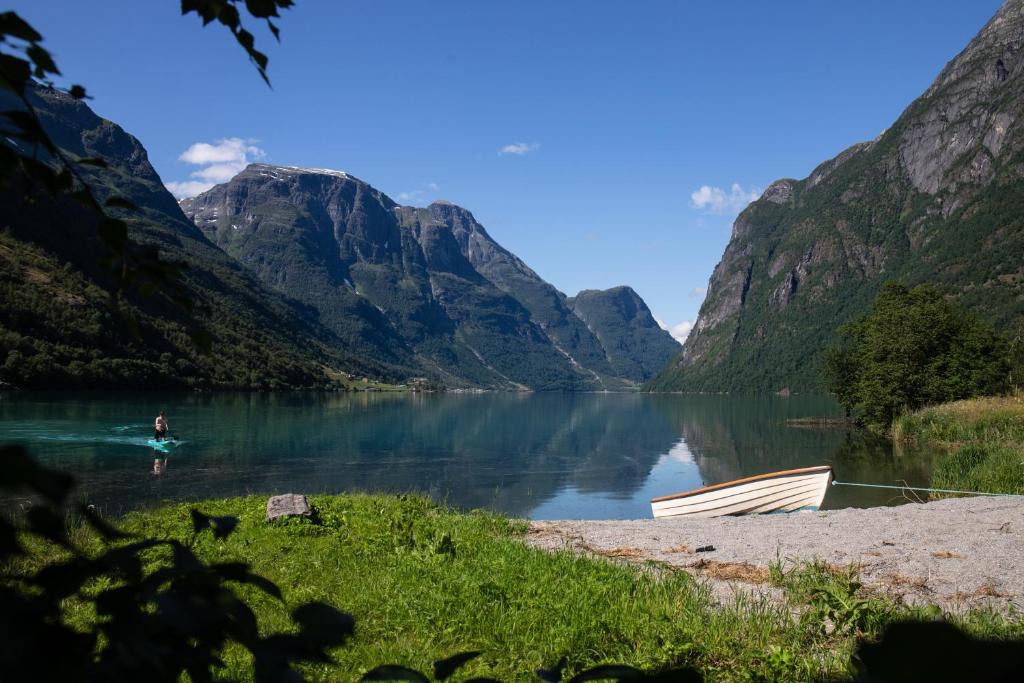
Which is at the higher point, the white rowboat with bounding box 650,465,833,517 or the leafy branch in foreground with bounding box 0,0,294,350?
the leafy branch in foreground with bounding box 0,0,294,350

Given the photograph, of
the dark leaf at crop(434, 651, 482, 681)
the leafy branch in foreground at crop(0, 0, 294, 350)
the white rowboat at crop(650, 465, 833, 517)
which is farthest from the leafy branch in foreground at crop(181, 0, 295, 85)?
the white rowboat at crop(650, 465, 833, 517)

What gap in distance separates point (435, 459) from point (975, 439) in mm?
28771

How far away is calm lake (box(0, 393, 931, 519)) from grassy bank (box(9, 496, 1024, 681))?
7268 millimetres

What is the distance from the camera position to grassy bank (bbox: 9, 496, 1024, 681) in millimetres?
5719

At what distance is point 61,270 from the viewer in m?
137

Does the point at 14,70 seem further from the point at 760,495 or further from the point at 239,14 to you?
the point at 760,495

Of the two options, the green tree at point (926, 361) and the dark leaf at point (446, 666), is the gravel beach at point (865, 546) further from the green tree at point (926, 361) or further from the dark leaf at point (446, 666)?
the green tree at point (926, 361)

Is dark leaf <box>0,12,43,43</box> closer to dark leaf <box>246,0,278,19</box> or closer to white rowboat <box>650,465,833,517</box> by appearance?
dark leaf <box>246,0,278,19</box>

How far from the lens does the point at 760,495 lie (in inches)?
727

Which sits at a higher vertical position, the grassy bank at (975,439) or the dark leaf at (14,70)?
the dark leaf at (14,70)

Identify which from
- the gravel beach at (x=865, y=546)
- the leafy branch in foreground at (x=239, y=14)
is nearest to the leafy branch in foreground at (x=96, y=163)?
the leafy branch in foreground at (x=239, y=14)

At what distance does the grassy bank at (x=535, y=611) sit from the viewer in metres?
5.72

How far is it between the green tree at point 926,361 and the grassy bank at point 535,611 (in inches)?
1637

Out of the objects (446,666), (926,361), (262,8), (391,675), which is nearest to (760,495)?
(446,666)
